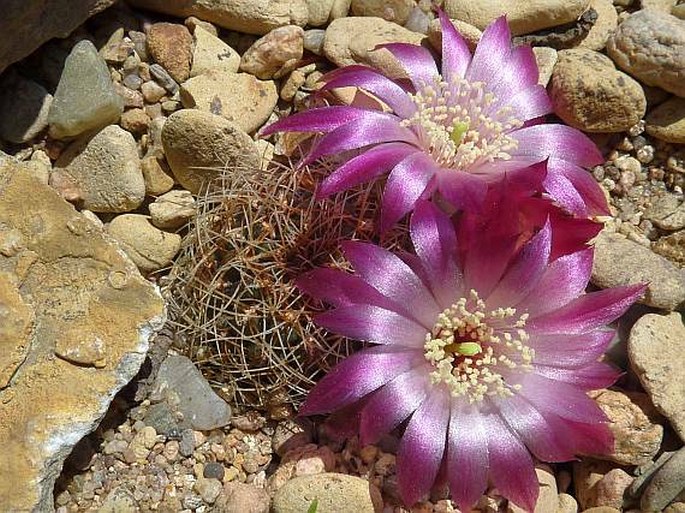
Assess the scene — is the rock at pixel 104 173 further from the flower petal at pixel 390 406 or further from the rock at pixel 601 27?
the rock at pixel 601 27

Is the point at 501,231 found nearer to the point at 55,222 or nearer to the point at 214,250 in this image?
the point at 214,250

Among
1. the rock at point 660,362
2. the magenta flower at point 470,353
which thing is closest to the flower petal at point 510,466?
the magenta flower at point 470,353

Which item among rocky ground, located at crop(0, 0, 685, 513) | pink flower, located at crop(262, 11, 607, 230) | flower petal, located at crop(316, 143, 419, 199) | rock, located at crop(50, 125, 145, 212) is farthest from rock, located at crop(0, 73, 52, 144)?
flower petal, located at crop(316, 143, 419, 199)

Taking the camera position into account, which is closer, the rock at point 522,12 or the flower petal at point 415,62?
the flower petal at point 415,62

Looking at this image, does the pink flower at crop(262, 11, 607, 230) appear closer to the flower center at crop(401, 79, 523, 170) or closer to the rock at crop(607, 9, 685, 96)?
the flower center at crop(401, 79, 523, 170)

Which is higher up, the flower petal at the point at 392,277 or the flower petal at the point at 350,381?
the flower petal at the point at 392,277
